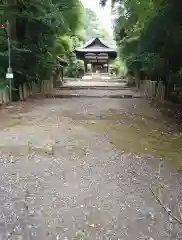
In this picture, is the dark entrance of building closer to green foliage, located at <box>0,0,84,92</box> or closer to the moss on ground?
green foliage, located at <box>0,0,84,92</box>

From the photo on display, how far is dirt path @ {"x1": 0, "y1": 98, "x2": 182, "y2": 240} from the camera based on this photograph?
3.45 metres

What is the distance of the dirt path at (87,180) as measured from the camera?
3451 mm

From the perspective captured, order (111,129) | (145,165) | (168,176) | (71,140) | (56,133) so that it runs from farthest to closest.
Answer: (111,129) < (56,133) < (71,140) < (145,165) < (168,176)

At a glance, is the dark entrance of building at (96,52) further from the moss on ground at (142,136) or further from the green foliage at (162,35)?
the moss on ground at (142,136)

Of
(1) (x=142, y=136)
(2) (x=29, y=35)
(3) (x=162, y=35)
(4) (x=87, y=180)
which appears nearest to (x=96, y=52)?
(2) (x=29, y=35)

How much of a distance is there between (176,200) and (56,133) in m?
3.76

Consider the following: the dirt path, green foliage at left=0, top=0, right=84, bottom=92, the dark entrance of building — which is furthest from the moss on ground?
the dark entrance of building

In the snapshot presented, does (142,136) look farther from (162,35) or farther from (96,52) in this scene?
(96,52)

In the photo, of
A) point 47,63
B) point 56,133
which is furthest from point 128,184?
point 47,63

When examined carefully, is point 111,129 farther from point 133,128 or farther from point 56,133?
point 56,133

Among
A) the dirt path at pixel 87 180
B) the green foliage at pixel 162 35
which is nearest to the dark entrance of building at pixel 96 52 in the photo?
the green foliage at pixel 162 35

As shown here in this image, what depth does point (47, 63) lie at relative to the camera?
52.2ft

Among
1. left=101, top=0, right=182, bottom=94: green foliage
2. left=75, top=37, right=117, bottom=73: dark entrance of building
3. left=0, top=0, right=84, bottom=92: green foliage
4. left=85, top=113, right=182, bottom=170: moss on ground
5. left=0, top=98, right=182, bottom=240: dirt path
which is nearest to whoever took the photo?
left=0, top=98, right=182, bottom=240: dirt path

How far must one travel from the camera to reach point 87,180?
15.5ft
